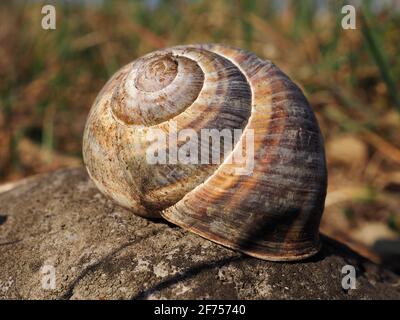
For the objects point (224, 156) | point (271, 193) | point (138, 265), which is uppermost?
point (224, 156)

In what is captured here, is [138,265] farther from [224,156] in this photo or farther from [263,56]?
[263,56]

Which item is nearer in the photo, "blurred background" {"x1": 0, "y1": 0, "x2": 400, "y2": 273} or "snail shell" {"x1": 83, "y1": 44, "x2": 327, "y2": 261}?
"snail shell" {"x1": 83, "y1": 44, "x2": 327, "y2": 261}

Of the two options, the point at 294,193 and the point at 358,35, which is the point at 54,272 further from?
the point at 358,35

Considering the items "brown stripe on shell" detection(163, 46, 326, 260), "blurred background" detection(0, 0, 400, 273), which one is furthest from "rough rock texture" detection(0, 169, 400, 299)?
"blurred background" detection(0, 0, 400, 273)

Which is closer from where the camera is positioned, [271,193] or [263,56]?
[271,193]

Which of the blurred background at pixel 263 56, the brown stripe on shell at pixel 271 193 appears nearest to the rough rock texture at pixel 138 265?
the brown stripe on shell at pixel 271 193

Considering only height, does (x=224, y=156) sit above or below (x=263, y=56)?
below

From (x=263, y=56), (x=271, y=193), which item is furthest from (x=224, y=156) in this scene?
(x=263, y=56)

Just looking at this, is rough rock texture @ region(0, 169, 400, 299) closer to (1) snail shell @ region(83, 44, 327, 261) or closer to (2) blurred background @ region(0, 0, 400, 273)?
(1) snail shell @ region(83, 44, 327, 261)
